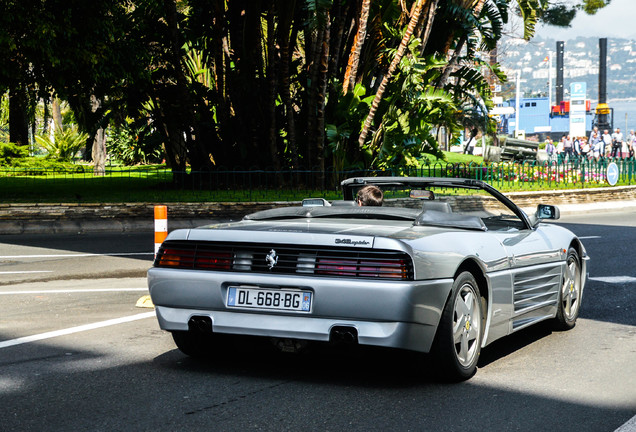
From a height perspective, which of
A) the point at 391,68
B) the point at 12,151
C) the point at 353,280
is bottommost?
the point at 353,280

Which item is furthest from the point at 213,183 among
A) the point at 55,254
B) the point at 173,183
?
the point at 55,254

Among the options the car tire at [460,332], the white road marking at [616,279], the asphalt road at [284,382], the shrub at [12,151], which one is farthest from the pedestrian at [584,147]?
the car tire at [460,332]

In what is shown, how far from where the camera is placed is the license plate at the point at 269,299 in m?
5.14

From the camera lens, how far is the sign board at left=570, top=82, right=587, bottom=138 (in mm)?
120863

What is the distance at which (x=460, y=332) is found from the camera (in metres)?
5.45

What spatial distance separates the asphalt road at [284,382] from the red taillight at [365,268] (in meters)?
0.61

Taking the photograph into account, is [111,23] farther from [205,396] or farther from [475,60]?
[205,396]

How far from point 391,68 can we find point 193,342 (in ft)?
53.9

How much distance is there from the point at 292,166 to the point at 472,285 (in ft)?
55.9

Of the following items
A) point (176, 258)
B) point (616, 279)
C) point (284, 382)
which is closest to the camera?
point (284, 382)

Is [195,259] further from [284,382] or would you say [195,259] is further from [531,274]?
Answer: [531,274]

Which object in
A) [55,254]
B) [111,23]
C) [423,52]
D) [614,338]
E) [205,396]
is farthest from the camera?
[423,52]

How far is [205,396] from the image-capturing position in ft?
16.5

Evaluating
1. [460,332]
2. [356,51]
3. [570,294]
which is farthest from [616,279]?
[356,51]
